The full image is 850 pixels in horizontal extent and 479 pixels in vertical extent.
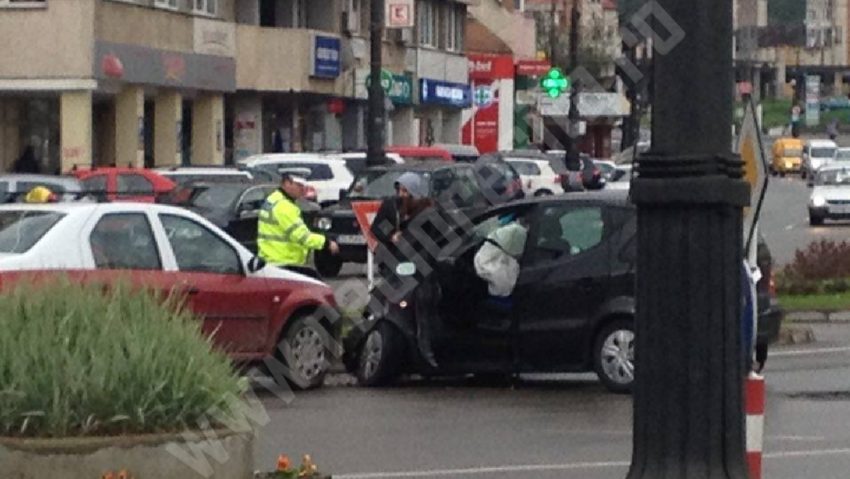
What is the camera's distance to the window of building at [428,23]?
72938 millimetres

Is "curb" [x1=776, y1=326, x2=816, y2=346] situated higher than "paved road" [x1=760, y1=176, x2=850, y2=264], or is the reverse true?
"curb" [x1=776, y1=326, x2=816, y2=346]

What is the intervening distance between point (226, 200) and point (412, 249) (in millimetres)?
12908

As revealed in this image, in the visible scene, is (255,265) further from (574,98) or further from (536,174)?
(536,174)

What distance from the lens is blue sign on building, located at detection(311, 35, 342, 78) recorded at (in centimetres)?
5928

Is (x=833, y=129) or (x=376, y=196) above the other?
(x=833, y=129)

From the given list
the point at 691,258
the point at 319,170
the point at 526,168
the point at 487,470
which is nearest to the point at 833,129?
the point at 526,168

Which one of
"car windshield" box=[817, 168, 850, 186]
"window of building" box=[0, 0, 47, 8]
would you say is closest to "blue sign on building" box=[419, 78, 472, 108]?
"car windshield" box=[817, 168, 850, 186]

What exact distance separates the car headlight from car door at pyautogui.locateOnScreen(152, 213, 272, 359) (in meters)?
14.4

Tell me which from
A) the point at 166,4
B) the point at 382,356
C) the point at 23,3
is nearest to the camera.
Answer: the point at 382,356

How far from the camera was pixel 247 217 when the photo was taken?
2941 cm

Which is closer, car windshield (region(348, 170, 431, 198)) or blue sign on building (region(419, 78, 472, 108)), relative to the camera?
car windshield (region(348, 170, 431, 198))

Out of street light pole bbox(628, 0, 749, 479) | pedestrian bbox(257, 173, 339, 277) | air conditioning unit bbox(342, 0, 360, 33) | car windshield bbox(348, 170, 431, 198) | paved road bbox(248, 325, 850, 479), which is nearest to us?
street light pole bbox(628, 0, 749, 479)

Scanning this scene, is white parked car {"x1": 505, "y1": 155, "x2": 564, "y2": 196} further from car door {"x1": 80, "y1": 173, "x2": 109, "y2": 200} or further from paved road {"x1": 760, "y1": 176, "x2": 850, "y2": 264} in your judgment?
car door {"x1": 80, "y1": 173, "x2": 109, "y2": 200}

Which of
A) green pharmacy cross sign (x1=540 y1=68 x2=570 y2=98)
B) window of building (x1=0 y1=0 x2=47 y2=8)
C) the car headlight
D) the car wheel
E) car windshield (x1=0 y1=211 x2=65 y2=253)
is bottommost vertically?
the car wheel
